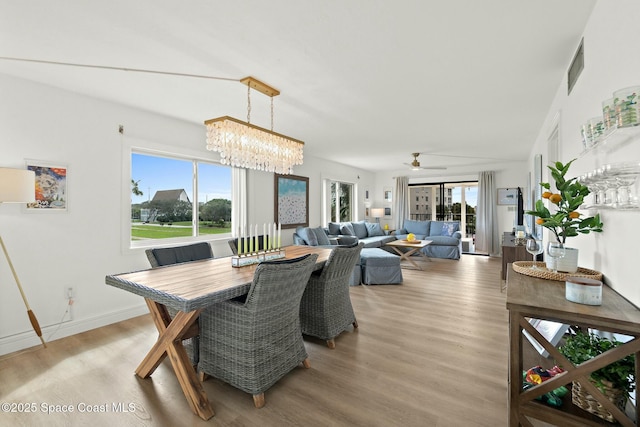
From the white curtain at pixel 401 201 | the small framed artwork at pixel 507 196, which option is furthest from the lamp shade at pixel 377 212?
the small framed artwork at pixel 507 196

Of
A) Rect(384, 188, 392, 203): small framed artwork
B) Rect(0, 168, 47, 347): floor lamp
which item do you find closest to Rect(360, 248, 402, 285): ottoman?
Rect(0, 168, 47, 347): floor lamp

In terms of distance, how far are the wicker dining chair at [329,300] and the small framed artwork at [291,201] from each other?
110 inches

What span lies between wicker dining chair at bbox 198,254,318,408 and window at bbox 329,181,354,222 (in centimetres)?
548

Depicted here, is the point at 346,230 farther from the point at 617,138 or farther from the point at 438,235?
the point at 617,138

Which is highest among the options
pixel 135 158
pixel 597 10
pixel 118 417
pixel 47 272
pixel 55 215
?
pixel 597 10

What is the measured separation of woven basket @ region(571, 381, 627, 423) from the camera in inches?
44.8

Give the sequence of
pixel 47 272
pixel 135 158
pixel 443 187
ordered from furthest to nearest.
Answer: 1. pixel 443 187
2. pixel 135 158
3. pixel 47 272

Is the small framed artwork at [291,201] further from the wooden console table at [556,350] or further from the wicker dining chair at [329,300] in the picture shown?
the wooden console table at [556,350]

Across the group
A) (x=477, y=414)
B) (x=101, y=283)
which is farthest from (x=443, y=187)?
(x=101, y=283)

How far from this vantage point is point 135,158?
11.8ft

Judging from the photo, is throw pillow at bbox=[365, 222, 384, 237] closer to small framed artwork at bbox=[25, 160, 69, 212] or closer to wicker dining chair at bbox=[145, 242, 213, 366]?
wicker dining chair at bbox=[145, 242, 213, 366]

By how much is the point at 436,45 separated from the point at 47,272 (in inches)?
155

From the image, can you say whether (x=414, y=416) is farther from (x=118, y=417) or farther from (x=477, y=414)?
(x=118, y=417)

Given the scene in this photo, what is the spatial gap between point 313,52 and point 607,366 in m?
2.42
